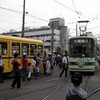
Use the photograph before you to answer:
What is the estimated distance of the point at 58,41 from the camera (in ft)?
383

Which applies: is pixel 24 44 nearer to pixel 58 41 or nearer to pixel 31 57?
pixel 31 57

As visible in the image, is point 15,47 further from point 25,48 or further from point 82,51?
point 82,51

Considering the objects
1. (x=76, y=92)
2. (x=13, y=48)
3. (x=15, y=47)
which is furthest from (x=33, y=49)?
(x=76, y=92)

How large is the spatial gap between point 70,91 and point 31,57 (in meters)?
20.6

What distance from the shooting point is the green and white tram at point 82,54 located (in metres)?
26.6

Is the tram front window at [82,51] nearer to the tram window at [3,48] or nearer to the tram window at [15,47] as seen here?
the tram window at [15,47]

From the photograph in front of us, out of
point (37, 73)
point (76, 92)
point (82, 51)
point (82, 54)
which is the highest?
point (82, 51)

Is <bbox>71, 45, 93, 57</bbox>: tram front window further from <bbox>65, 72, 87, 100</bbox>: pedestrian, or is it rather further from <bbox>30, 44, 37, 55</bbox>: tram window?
<bbox>65, 72, 87, 100</bbox>: pedestrian

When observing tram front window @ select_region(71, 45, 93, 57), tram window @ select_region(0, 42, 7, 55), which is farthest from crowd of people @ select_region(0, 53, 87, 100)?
tram front window @ select_region(71, 45, 93, 57)

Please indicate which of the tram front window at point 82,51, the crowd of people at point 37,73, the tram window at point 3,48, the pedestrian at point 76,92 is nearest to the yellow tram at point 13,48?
the tram window at point 3,48

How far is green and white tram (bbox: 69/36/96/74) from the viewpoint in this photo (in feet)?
87.2

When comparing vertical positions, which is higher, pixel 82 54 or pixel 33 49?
pixel 33 49

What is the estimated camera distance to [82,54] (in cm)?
2694

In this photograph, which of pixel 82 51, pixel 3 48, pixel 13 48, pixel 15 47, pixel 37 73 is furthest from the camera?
pixel 82 51
